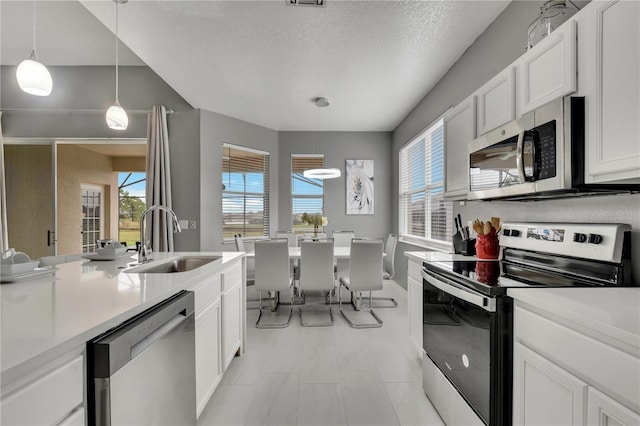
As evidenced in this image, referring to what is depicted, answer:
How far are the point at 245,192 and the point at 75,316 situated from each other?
426cm

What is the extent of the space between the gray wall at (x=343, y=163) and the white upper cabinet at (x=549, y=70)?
3.89m

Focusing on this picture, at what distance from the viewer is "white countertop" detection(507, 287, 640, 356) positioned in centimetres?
74

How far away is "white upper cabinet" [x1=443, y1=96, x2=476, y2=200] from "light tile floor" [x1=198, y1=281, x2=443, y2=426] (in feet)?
4.77

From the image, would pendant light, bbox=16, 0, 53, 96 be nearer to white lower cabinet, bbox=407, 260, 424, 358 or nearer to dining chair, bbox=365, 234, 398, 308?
white lower cabinet, bbox=407, 260, 424, 358

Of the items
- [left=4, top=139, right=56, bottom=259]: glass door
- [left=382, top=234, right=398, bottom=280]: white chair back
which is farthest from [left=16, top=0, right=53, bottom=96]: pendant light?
[left=382, top=234, right=398, bottom=280]: white chair back

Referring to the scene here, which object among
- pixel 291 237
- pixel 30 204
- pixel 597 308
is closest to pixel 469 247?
pixel 597 308

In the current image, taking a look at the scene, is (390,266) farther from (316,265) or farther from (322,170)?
(322,170)

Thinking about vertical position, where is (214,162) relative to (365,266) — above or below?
above

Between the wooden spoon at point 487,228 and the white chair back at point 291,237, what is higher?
the wooden spoon at point 487,228

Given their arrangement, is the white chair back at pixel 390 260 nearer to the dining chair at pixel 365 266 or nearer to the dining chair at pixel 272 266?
the dining chair at pixel 365 266

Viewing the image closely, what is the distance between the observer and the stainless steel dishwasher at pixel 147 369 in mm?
793

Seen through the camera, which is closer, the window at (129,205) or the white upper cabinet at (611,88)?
the white upper cabinet at (611,88)

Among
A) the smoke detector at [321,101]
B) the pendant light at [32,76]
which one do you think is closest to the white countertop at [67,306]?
the pendant light at [32,76]

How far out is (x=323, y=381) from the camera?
2068 mm
